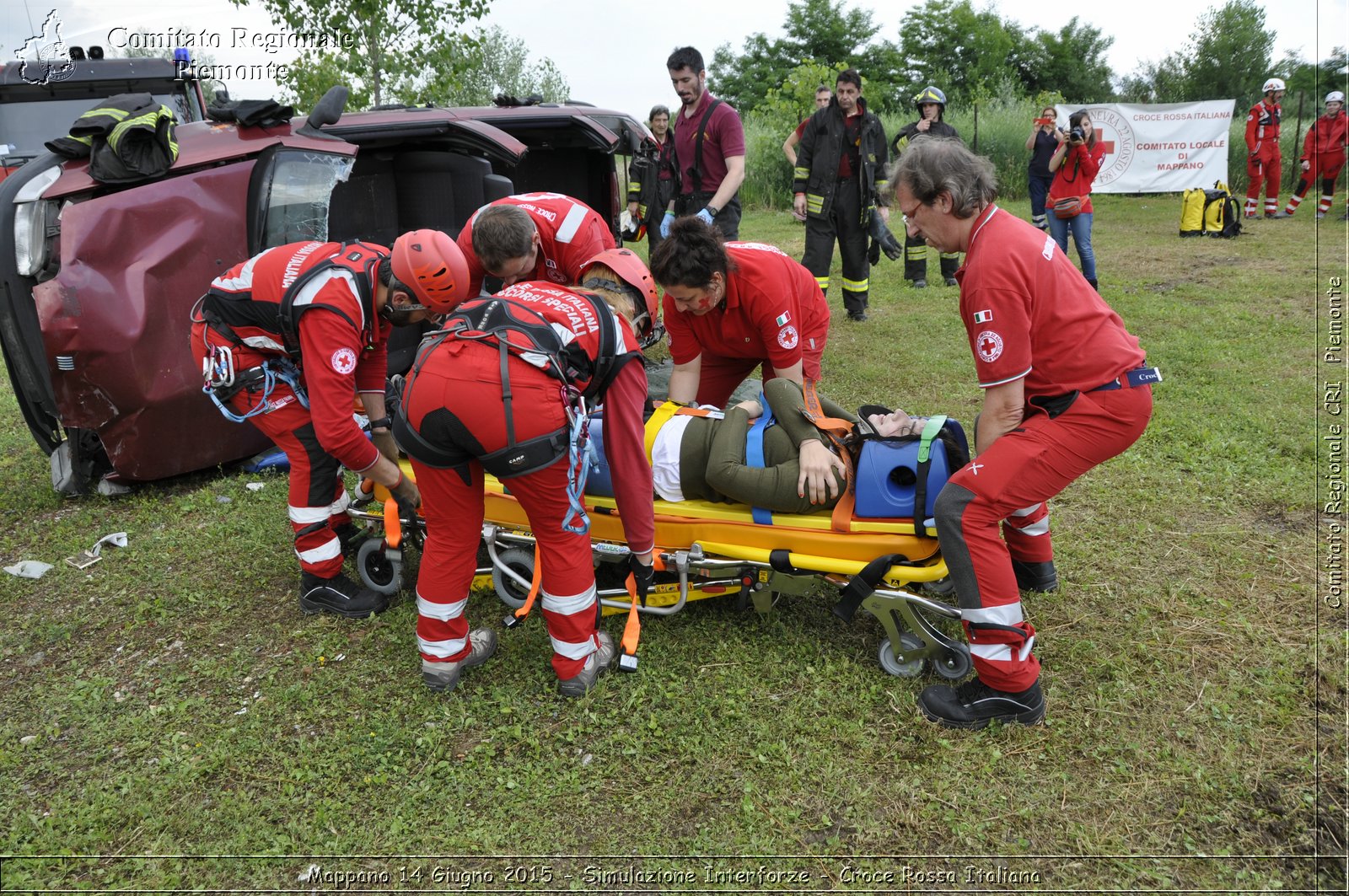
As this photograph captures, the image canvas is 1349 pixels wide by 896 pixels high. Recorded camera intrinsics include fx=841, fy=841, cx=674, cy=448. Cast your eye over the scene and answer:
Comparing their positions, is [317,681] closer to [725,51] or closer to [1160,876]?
[1160,876]

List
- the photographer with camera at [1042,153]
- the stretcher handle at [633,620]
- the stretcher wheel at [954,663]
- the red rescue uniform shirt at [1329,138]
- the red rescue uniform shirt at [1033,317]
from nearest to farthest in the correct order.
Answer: the red rescue uniform shirt at [1033,317]
the stretcher wheel at [954,663]
the stretcher handle at [633,620]
the photographer with camera at [1042,153]
the red rescue uniform shirt at [1329,138]

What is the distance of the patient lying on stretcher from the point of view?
331 centimetres

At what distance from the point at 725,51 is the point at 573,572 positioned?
4350 cm

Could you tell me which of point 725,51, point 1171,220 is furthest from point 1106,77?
point 1171,220

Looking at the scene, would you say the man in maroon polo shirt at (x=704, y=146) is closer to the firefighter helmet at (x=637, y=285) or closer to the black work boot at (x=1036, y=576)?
the firefighter helmet at (x=637, y=285)

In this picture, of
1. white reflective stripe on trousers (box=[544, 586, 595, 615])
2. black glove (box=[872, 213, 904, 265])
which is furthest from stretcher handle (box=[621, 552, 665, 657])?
black glove (box=[872, 213, 904, 265])

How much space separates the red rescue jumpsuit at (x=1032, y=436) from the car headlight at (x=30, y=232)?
4751 mm

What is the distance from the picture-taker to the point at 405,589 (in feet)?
13.5

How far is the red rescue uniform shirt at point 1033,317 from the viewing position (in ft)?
8.93

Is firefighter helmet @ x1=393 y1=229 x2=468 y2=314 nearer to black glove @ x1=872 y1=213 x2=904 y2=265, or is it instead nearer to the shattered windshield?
the shattered windshield

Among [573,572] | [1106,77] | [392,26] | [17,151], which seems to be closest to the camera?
[573,572]

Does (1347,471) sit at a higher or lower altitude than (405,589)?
higher

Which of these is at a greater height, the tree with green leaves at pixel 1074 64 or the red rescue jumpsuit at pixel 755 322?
the tree with green leaves at pixel 1074 64

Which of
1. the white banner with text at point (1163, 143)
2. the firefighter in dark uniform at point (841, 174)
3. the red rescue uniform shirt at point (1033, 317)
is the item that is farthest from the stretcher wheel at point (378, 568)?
the white banner with text at point (1163, 143)
